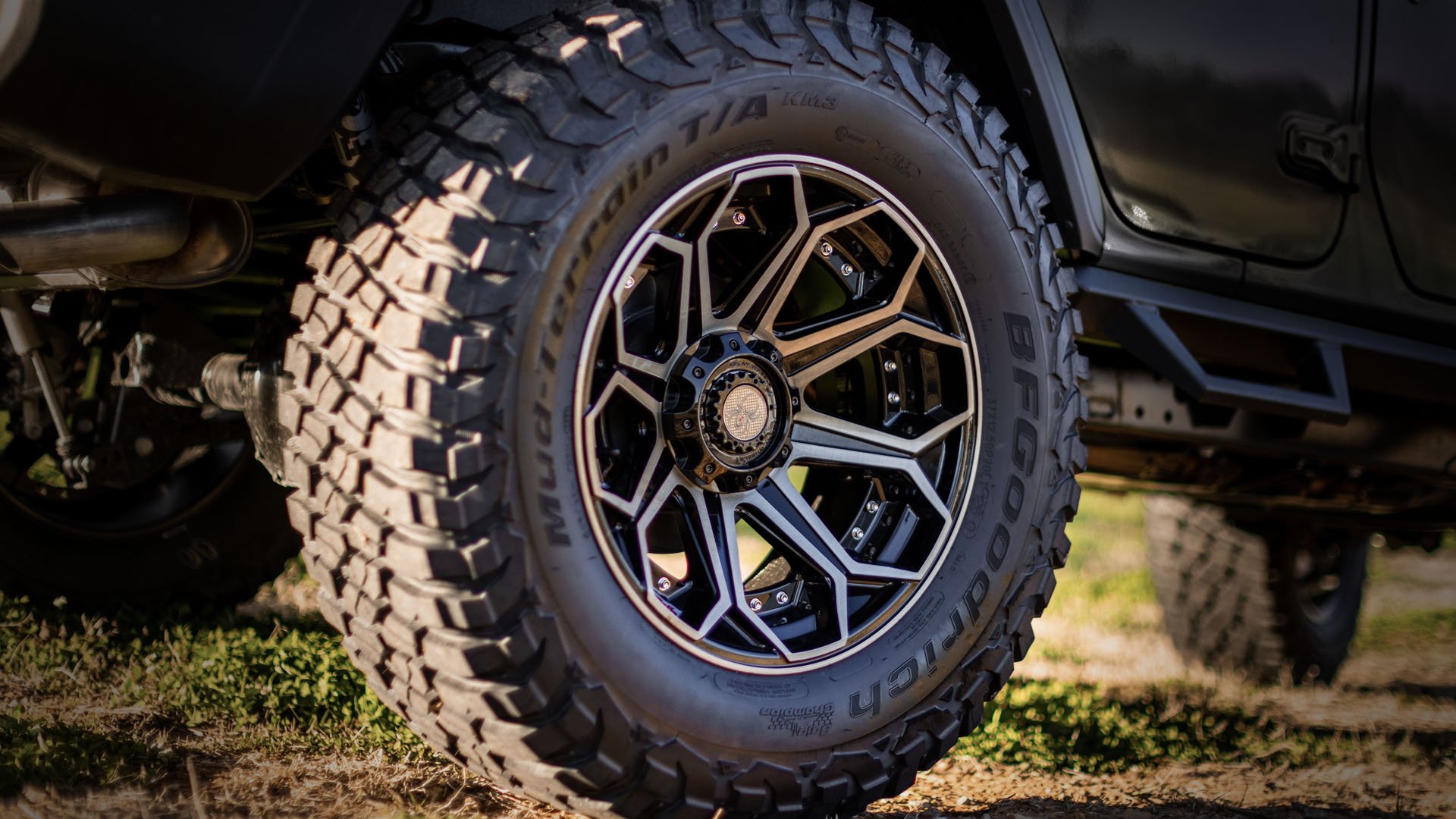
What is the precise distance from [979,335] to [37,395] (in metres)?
1.99

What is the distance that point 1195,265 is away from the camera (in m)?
2.13

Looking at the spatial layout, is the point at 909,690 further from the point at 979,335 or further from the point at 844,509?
the point at 979,335

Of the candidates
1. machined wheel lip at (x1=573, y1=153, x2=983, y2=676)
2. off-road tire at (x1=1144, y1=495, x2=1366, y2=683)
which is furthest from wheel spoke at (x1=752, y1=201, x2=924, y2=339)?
off-road tire at (x1=1144, y1=495, x2=1366, y2=683)

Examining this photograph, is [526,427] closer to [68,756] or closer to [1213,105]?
[68,756]

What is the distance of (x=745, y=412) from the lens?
1529 millimetres

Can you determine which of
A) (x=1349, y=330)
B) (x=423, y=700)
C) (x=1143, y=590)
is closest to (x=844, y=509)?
(x=423, y=700)

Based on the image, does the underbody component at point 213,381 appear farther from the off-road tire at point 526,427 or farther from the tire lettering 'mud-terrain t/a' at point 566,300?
the tire lettering 'mud-terrain t/a' at point 566,300

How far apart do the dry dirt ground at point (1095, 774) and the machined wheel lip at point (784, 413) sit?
0.48 meters

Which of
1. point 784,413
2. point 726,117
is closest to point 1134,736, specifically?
point 784,413

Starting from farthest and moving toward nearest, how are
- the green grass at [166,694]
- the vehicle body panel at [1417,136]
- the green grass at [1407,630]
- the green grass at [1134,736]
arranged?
the green grass at [1407,630] < the green grass at [1134,736] < the vehicle body panel at [1417,136] < the green grass at [166,694]

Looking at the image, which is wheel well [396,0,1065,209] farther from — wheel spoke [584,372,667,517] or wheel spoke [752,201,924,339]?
wheel spoke [584,372,667,517]

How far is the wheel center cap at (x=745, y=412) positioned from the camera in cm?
151

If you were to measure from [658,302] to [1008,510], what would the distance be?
0.65 m

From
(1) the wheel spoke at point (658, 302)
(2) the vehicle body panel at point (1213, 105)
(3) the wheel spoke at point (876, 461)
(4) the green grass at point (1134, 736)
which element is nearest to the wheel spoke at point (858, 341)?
(3) the wheel spoke at point (876, 461)
